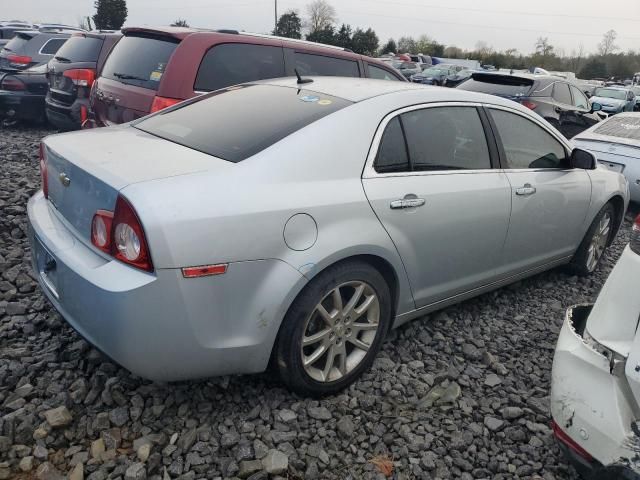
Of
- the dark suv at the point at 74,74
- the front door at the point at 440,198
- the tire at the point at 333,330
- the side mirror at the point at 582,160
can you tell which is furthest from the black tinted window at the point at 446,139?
the dark suv at the point at 74,74

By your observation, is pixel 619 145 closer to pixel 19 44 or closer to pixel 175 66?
pixel 175 66

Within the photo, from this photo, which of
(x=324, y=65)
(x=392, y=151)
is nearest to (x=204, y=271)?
(x=392, y=151)

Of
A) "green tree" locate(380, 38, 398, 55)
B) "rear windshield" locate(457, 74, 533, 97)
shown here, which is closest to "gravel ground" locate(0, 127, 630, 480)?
"rear windshield" locate(457, 74, 533, 97)

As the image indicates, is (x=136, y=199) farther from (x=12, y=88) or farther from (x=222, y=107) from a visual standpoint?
(x=12, y=88)

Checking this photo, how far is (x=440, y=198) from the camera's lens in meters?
2.85

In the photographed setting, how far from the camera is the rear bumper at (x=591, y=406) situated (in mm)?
1748

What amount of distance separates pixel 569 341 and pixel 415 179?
113 centimetres

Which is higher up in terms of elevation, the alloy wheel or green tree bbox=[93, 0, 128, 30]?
green tree bbox=[93, 0, 128, 30]

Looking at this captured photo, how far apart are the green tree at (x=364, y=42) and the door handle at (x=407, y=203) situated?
4485 centimetres

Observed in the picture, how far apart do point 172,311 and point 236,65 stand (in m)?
3.54

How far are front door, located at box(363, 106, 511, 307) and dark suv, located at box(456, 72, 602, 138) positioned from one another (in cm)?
673

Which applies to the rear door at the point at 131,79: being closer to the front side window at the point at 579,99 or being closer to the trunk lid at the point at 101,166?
the trunk lid at the point at 101,166

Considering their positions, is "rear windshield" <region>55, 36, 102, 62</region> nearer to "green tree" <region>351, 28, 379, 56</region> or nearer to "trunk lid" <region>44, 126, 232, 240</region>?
"trunk lid" <region>44, 126, 232, 240</region>

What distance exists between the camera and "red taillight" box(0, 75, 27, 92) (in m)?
8.17
